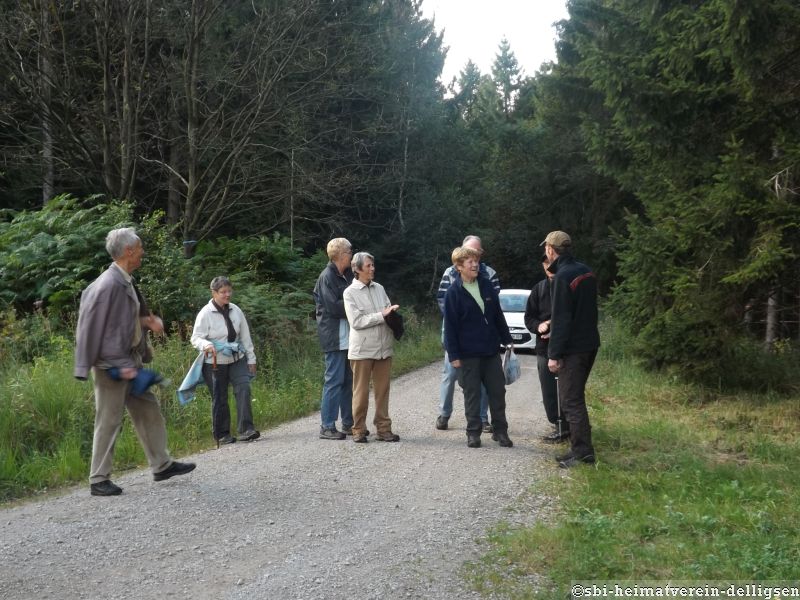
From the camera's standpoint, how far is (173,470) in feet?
21.8

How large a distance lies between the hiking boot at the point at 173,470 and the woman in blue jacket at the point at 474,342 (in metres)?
2.89

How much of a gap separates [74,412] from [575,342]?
5.33 metres

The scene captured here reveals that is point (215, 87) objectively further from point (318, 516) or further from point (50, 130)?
point (318, 516)

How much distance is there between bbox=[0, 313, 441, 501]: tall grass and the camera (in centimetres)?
714

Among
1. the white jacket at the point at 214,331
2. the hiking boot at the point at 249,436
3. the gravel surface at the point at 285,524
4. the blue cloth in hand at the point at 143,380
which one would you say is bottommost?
the gravel surface at the point at 285,524

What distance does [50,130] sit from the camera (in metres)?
16.6

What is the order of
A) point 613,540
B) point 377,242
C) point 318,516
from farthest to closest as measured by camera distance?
point 377,242 → point 318,516 → point 613,540

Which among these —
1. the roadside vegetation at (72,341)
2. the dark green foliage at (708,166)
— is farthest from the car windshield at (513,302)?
the dark green foliage at (708,166)

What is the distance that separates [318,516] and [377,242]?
21.6 metres

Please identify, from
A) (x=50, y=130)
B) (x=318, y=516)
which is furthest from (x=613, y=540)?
(x=50, y=130)

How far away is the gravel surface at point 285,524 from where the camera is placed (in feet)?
14.8

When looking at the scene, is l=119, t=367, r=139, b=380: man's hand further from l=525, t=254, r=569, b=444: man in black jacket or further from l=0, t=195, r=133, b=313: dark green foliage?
l=0, t=195, r=133, b=313: dark green foliage

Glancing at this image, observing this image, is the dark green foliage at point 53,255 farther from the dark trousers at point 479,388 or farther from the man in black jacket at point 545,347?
the man in black jacket at point 545,347

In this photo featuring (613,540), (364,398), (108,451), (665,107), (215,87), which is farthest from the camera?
(215,87)
